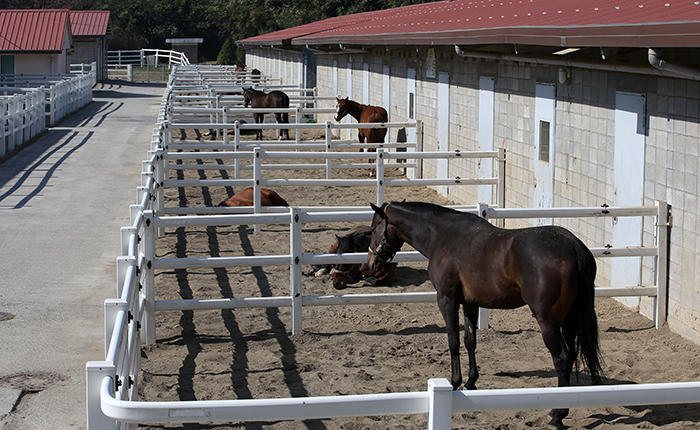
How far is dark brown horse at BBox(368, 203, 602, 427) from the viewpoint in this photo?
15.8ft

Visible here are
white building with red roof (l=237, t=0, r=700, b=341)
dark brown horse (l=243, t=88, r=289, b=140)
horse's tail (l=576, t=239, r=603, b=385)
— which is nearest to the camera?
horse's tail (l=576, t=239, r=603, b=385)

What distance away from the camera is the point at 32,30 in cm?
4316

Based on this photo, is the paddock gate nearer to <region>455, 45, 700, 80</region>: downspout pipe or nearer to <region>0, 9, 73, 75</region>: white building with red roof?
<region>455, 45, 700, 80</region>: downspout pipe

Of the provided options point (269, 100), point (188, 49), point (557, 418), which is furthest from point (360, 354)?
point (188, 49)

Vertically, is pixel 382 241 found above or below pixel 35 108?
below

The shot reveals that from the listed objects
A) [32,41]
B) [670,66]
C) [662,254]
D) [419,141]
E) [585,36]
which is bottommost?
[662,254]

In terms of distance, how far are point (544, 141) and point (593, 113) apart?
150cm

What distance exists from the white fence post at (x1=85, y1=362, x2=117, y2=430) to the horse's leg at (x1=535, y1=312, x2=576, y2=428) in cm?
284

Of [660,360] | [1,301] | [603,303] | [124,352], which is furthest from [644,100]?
[1,301]

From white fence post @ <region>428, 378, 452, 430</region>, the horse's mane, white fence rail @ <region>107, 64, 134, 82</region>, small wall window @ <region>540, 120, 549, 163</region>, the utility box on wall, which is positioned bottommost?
white fence post @ <region>428, 378, 452, 430</region>

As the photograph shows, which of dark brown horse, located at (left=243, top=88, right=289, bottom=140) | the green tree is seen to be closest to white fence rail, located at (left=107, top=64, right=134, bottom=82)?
the green tree

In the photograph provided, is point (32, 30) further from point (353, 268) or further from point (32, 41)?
point (353, 268)

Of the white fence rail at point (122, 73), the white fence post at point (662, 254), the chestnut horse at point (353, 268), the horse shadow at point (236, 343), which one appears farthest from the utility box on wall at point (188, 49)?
the white fence post at point (662, 254)

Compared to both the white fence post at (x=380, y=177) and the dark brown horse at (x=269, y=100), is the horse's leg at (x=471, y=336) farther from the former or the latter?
the dark brown horse at (x=269, y=100)
